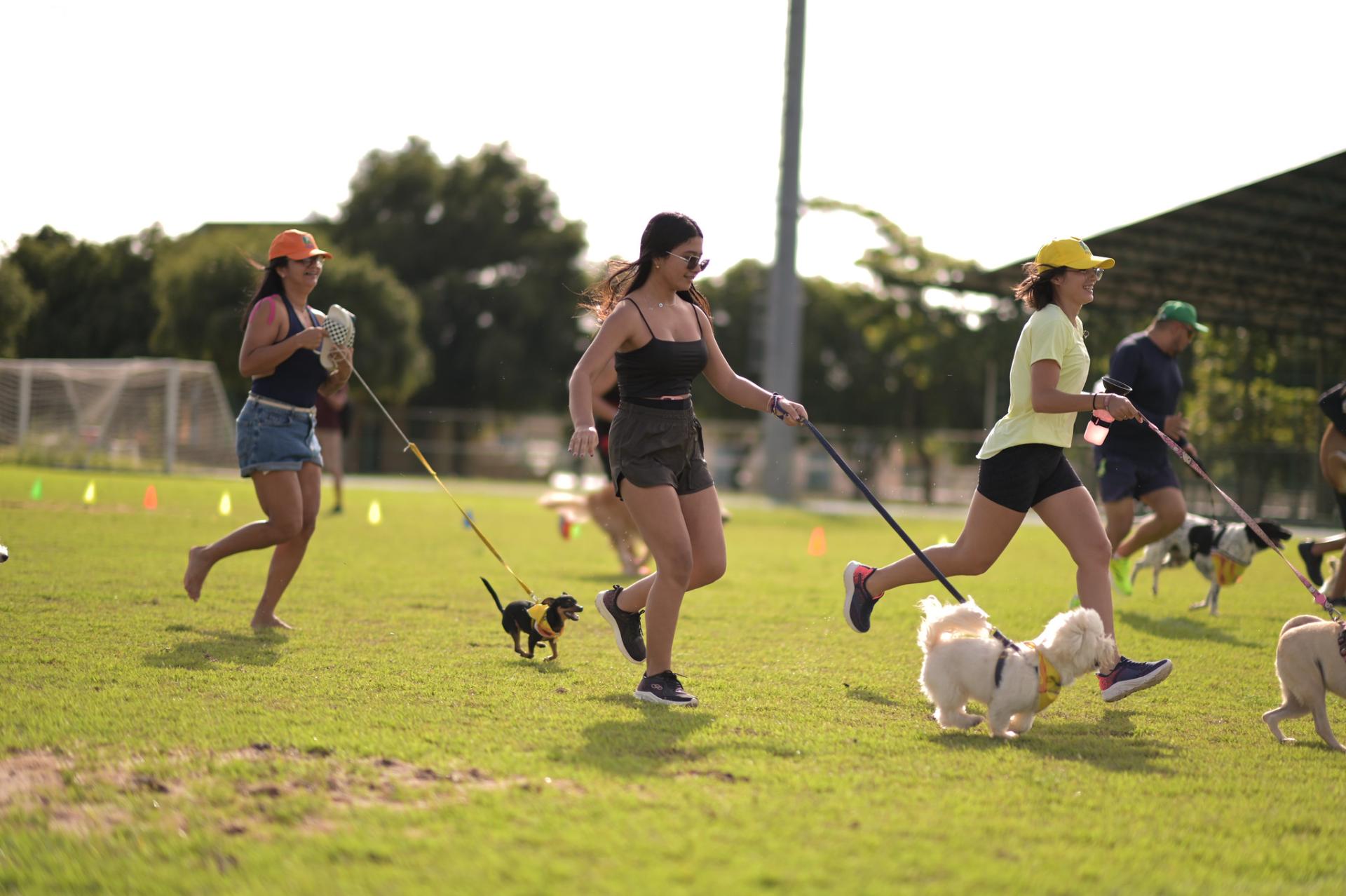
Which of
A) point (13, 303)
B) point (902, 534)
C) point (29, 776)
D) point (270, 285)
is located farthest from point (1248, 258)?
point (29, 776)

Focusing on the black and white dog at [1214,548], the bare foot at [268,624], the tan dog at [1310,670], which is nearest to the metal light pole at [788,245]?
the black and white dog at [1214,548]

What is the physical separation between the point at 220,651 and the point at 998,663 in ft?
11.3

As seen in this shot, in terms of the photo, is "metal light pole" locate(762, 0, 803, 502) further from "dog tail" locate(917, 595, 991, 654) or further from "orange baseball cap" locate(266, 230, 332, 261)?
"dog tail" locate(917, 595, 991, 654)

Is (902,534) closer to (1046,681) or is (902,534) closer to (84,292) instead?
(1046,681)

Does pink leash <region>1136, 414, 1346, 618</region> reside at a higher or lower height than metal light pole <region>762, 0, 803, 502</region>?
lower

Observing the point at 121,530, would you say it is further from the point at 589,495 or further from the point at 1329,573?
the point at 1329,573

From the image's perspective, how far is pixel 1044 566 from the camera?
13.1m

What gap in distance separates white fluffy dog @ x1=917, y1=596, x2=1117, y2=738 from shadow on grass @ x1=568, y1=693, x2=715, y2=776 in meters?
0.86

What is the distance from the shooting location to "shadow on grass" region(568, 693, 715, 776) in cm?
400

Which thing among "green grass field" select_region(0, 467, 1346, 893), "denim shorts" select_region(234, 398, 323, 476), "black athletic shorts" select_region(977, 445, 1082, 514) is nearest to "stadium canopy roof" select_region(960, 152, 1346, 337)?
"green grass field" select_region(0, 467, 1346, 893)

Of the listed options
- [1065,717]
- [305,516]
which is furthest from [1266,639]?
[305,516]

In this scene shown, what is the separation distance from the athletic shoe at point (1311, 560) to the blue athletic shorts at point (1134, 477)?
1.80m

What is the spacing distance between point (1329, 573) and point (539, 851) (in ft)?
28.6

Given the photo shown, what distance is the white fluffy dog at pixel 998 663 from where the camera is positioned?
15.1ft
